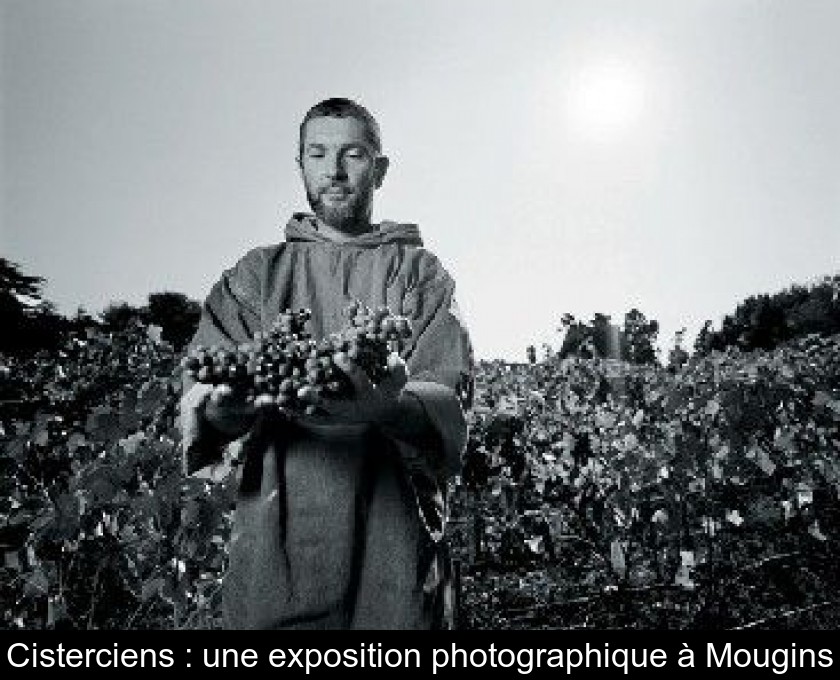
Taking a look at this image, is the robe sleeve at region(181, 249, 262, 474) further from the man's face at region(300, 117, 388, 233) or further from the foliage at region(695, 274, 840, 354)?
the foliage at region(695, 274, 840, 354)

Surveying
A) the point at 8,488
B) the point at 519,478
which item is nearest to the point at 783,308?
the point at 519,478

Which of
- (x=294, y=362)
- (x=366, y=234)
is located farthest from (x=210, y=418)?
(x=366, y=234)

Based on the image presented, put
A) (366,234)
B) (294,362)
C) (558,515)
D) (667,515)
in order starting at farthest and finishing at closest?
(558,515) → (667,515) → (366,234) → (294,362)

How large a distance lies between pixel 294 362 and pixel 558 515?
6.89 m

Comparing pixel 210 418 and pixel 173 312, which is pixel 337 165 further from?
pixel 173 312

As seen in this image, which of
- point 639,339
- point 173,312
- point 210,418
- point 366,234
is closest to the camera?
point 210,418

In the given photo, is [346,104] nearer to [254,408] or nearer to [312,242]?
[312,242]

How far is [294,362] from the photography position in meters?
1.50

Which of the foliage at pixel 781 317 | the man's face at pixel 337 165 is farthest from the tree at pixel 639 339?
the man's face at pixel 337 165

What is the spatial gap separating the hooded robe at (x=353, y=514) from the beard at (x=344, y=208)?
0.32 m

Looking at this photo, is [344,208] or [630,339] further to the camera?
[630,339]

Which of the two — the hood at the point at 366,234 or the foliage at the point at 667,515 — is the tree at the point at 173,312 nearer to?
the foliage at the point at 667,515

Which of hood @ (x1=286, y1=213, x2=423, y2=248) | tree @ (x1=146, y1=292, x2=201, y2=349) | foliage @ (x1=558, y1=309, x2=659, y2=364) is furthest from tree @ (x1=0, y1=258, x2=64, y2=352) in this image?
hood @ (x1=286, y1=213, x2=423, y2=248)

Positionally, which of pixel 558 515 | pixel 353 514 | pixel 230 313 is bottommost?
pixel 558 515
